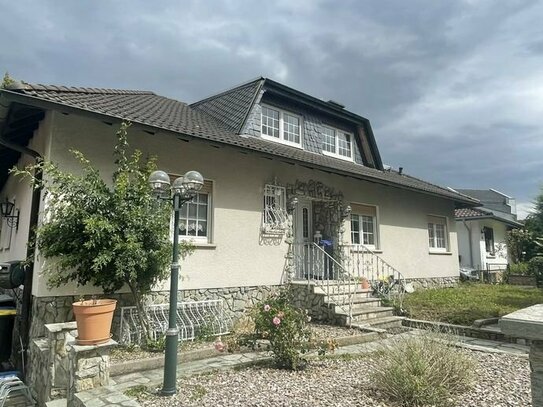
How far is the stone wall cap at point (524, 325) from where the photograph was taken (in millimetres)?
1881

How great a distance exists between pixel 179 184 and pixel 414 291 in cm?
1045

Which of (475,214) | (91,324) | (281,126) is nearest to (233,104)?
(281,126)

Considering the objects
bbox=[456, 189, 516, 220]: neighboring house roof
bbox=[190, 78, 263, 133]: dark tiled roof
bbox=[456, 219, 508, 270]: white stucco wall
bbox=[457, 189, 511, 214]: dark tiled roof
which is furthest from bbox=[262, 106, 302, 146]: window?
bbox=[456, 189, 516, 220]: neighboring house roof

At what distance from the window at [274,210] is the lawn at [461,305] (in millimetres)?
3875

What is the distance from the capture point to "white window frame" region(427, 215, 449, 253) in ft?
47.2

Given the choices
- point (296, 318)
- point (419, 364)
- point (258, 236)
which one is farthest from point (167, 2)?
point (419, 364)

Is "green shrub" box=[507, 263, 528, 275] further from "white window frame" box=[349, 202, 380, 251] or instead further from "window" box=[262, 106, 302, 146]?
"window" box=[262, 106, 302, 146]

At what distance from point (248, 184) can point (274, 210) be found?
1.01 meters

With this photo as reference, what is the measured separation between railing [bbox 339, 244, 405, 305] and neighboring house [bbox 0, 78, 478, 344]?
0.05 meters

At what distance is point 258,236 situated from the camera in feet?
28.9

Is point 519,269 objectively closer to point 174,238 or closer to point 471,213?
point 471,213

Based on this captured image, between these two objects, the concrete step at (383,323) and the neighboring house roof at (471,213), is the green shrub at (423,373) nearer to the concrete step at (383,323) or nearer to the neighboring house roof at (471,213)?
the concrete step at (383,323)

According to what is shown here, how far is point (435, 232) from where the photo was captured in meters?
14.8

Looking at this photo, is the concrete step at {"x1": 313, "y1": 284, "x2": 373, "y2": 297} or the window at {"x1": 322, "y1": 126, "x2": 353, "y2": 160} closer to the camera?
the concrete step at {"x1": 313, "y1": 284, "x2": 373, "y2": 297}
